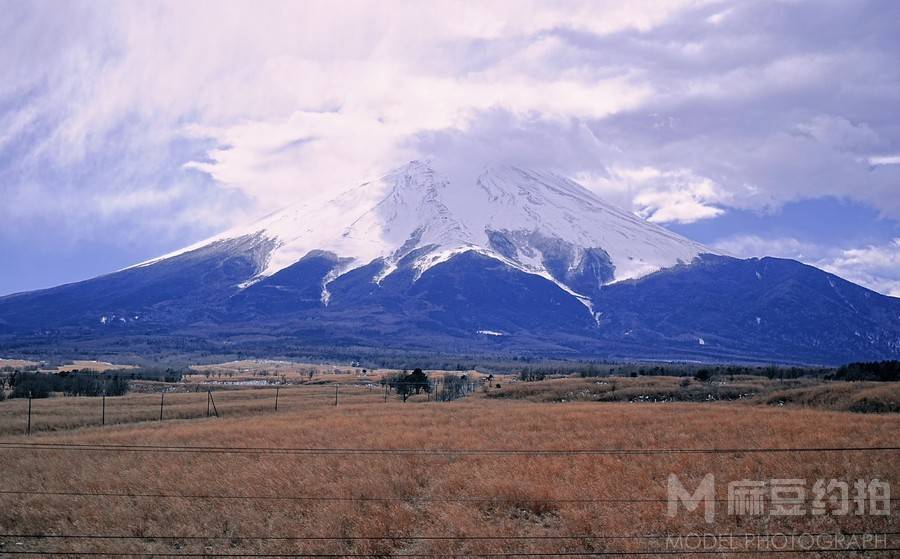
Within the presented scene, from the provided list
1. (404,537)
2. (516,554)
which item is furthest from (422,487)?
(516,554)

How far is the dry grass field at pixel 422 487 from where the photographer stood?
14.8 meters

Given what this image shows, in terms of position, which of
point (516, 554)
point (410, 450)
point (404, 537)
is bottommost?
point (404, 537)

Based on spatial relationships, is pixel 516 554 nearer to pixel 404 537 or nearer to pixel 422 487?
pixel 404 537

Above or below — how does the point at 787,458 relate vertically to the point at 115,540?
above

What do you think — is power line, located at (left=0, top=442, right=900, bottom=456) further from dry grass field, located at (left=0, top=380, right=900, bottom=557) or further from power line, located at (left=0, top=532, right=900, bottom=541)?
power line, located at (left=0, top=532, right=900, bottom=541)

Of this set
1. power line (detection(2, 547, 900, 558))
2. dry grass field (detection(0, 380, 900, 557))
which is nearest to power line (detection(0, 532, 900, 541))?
dry grass field (detection(0, 380, 900, 557))

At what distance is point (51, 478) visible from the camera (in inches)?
850

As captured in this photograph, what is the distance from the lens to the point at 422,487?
19078mm

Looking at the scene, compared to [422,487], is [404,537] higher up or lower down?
lower down

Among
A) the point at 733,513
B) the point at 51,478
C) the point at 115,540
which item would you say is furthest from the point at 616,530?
the point at 51,478

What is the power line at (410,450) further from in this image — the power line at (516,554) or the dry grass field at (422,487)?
the power line at (516,554)

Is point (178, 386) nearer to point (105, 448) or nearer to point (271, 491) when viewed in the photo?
point (105, 448)

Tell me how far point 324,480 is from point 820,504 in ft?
38.0

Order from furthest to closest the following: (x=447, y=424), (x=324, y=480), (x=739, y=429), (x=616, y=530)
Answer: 1. (x=447, y=424)
2. (x=739, y=429)
3. (x=324, y=480)
4. (x=616, y=530)
